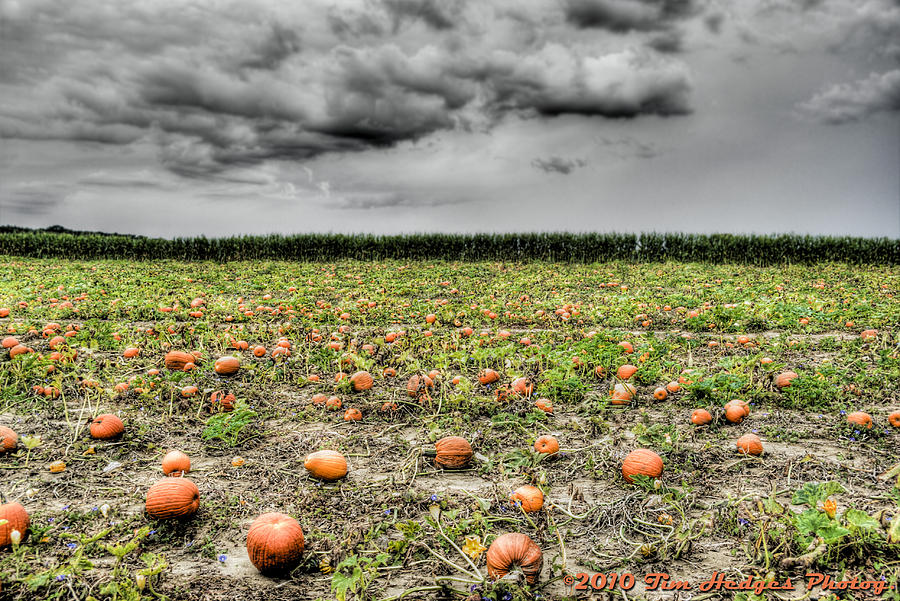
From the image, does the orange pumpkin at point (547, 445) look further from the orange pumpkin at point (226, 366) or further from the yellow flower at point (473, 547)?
the orange pumpkin at point (226, 366)

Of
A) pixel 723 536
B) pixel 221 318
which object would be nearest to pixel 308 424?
pixel 723 536

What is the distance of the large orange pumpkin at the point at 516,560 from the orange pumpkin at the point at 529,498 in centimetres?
51

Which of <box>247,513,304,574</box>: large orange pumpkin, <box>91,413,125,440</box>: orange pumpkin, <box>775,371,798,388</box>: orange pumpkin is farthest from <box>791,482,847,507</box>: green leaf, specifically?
<box>91,413,125,440</box>: orange pumpkin

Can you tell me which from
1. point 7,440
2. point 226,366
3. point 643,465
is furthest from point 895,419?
point 7,440

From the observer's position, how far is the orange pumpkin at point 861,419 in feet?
12.7

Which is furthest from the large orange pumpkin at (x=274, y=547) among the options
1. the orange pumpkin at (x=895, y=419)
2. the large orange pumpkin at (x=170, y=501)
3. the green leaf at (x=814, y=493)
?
the orange pumpkin at (x=895, y=419)

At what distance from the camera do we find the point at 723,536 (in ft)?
8.90

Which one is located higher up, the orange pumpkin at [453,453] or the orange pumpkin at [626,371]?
the orange pumpkin at [626,371]

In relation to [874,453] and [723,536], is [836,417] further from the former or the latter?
[723,536]

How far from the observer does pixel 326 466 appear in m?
3.27

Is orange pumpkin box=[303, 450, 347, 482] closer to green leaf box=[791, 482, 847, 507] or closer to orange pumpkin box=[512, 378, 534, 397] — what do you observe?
orange pumpkin box=[512, 378, 534, 397]

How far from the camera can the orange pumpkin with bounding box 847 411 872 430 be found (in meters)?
3.86

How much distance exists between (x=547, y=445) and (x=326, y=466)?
4.97 ft

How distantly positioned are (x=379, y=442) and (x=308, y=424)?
74 cm
